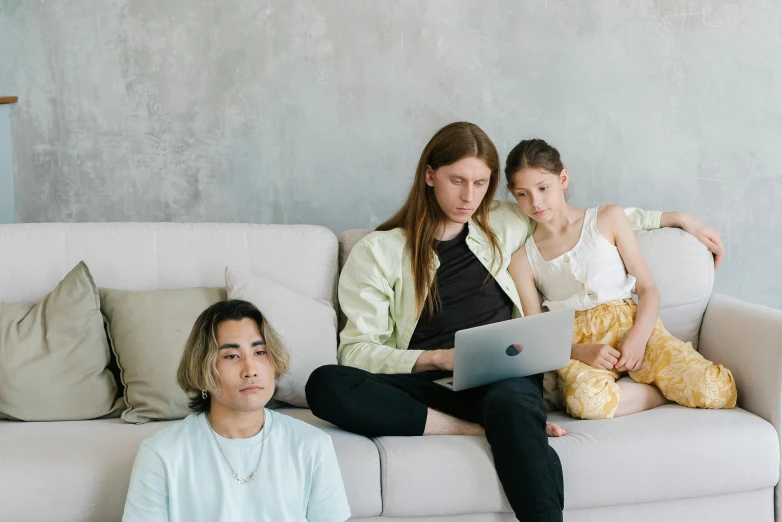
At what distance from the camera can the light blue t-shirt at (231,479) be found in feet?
5.10

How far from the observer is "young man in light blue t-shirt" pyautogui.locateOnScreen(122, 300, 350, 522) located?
1.56 meters

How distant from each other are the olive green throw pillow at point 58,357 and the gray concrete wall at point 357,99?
73 cm

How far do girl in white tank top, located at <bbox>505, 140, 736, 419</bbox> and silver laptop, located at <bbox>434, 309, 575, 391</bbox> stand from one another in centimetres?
17

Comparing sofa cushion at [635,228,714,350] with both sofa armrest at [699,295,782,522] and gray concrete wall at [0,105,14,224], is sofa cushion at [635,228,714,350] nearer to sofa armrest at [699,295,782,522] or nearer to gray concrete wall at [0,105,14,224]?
sofa armrest at [699,295,782,522]

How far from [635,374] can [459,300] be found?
0.50m

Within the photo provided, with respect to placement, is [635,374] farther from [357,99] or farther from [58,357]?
[58,357]

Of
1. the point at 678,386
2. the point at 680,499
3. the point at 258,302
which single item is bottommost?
the point at 680,499

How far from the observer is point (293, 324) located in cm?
218

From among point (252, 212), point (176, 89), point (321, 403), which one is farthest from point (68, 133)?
point (321, 403)

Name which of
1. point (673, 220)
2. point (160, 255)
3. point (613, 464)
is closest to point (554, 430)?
point (613, 464)

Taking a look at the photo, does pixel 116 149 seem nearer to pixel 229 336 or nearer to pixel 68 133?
pixel 68 133

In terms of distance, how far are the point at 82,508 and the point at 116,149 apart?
4.57 ft

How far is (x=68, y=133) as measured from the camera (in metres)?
2.77

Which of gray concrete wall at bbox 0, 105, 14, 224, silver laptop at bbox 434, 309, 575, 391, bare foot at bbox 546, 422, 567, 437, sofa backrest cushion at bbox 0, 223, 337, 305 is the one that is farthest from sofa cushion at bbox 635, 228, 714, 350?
gray concrete wall at bbox 0, 105, 14, 224
